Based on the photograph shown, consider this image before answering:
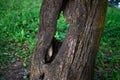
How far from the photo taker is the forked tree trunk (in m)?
3.59

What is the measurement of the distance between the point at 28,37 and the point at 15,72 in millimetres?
1760

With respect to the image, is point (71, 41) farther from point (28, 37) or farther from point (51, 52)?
point (28, 37)

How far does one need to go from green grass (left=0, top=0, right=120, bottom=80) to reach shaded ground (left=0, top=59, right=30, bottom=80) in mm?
133

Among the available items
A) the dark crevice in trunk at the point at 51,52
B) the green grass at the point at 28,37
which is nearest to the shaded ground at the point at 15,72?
the green grass at the point at 28,37

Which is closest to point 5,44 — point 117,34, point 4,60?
point 4,60

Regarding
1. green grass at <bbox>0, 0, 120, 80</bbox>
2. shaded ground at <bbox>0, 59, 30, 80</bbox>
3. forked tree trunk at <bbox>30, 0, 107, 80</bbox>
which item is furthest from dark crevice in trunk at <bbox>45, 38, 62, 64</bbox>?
green grass at <bbox>0, 0, 120, 80</bbox>

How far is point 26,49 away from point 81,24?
2.49m

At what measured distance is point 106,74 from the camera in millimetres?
4758

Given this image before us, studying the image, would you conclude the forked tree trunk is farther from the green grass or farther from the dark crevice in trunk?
the green grass

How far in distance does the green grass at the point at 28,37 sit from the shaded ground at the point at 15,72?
5.2 inches

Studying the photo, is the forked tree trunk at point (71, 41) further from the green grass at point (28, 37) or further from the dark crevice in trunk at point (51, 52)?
the green grass at point (28, 37)

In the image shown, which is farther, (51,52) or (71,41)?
(51,52)

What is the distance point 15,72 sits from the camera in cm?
480

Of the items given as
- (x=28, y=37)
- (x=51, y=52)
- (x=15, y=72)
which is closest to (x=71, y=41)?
(x=51, y=52)
